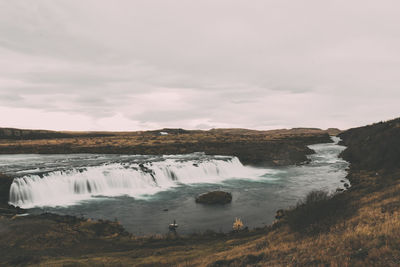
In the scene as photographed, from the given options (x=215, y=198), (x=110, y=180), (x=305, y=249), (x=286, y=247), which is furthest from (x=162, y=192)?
(x=305, y=249)

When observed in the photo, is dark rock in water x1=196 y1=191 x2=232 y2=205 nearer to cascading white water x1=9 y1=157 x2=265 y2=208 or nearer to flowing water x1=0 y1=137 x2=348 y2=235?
flowing water x1=0 y1=137 x2=348 y2=235

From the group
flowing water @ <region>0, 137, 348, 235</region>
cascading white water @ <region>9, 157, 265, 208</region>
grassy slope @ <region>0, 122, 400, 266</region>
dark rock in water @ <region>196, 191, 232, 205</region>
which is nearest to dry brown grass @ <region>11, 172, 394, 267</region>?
grassy slope @ <region>0, 122, 400, 266</region>

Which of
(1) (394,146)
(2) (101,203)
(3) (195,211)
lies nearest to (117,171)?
(2) (101,203)

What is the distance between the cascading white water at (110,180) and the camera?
29719mm

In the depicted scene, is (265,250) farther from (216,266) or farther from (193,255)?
(193,255)

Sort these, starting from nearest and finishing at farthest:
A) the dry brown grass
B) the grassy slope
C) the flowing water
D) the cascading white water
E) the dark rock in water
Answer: the dry brown grass → the grassy slope → the flowing water → the dark rock in water → the cascading white water

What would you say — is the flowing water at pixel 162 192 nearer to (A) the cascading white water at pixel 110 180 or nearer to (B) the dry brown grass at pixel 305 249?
(A) the cascading white water at pixel 110 180

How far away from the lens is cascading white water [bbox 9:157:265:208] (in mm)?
29719

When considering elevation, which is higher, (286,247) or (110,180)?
(286,247)

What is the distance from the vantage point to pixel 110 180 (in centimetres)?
3681

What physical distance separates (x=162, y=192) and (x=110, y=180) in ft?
25.0

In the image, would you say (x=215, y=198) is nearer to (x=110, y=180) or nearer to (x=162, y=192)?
(x=162, y=192)

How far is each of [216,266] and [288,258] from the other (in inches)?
107

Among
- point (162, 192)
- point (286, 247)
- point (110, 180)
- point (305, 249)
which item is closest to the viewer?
point (305, 249)
